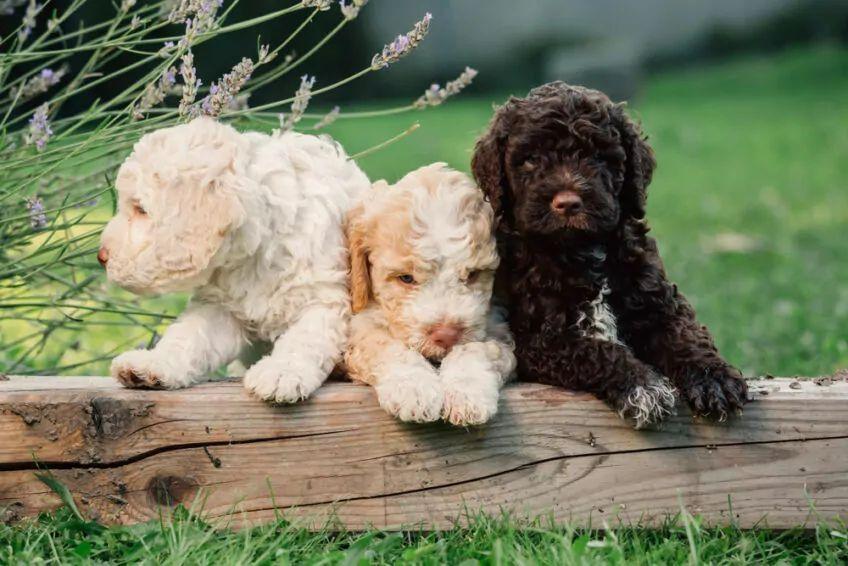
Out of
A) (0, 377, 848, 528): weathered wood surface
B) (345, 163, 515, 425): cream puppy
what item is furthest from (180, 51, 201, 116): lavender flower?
(0, 377, 848, 528): weathered wood surface

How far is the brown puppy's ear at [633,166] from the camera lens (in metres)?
3.60

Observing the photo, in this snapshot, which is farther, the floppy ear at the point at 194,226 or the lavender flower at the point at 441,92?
the lavender flower at the point at 441,92

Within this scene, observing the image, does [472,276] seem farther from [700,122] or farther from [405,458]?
[700,122]

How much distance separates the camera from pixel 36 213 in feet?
12.4

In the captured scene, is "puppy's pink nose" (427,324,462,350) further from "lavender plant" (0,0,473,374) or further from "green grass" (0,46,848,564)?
"lavender plant" (0,0,473,374)

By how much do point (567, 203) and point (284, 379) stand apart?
1.10m

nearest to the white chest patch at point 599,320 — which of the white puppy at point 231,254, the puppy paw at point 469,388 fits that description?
the puppy paw at point 469,388

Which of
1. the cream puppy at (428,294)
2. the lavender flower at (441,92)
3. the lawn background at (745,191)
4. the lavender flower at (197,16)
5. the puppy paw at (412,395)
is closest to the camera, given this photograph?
the puppy paw at (412,395)

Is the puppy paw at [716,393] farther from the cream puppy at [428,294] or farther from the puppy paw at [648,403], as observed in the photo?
the cream puppy at [428,294]

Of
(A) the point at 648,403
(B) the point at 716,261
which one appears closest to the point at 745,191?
(B) the point at 716,261

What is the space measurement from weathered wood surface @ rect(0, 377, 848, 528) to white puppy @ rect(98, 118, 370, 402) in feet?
0.45

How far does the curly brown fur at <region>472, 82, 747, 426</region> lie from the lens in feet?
11.3

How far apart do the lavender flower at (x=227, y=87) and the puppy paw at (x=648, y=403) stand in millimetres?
1735

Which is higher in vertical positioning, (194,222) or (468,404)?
(194,222)
